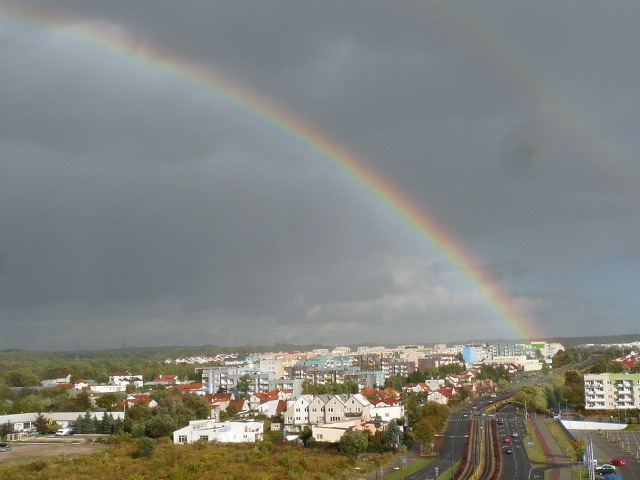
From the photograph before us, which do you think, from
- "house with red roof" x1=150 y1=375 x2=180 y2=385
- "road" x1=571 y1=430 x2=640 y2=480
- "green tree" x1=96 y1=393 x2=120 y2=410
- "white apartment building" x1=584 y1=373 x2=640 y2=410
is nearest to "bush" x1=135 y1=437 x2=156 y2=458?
"green tree" x1=96 y1=393 x2=120 y2=410

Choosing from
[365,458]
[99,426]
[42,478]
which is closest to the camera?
[42,478]

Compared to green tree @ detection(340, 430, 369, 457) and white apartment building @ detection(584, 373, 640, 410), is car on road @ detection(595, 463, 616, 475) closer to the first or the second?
green tree @ detection(340, 430, 369, 457)

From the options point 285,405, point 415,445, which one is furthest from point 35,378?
point 415,445

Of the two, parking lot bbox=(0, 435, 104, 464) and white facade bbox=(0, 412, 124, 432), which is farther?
white facade bbox=(0, 412, 124, 432)

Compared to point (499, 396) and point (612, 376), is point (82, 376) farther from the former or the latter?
point (612, 376)

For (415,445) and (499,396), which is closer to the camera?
(415,445)

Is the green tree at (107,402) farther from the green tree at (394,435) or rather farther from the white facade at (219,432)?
the green tree at (394,435)

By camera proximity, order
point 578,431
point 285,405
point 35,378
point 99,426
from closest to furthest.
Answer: point 578,431 → point 99,426 → point 285,405 → point 35,378

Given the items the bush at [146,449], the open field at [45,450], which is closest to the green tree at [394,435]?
the bush at [146,449]
